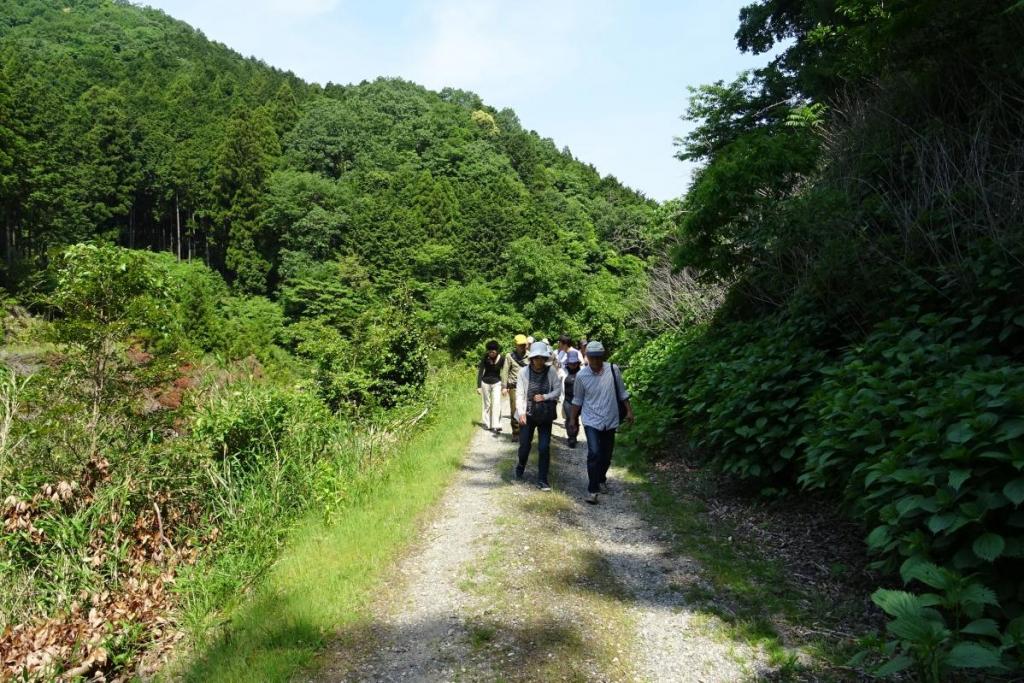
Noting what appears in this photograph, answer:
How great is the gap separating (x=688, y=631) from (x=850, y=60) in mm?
9836

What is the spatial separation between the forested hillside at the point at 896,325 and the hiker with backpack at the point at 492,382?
254cm

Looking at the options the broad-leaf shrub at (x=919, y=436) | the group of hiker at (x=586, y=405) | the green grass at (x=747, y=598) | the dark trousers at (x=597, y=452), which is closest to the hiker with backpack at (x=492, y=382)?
the group of hiker at (x=586, y=405)

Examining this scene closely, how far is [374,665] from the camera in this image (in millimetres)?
3830

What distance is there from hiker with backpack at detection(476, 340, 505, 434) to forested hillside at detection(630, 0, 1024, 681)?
254cm

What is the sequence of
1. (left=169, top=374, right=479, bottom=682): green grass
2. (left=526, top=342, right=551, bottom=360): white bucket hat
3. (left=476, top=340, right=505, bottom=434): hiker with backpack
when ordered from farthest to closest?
(left=476, top=340, right=505, bottom=434): hiker with backpack → (left=526, top=342, right=551, bottom=360): white bucket hat → (left=169, top=374, right=479, bottom=682): green grass

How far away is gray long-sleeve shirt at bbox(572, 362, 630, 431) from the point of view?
6.82m

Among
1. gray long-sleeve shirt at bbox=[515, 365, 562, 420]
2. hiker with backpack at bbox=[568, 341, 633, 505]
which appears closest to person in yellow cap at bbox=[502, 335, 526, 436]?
gray long-sleeve shirt at bbox=[515, 365, 562, 420]

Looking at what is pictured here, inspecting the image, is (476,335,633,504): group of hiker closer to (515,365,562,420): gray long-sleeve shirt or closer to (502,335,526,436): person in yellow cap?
(515,365,562,420): gray long-sleeve shirt

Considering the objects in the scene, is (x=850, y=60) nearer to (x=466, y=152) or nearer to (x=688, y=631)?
(x=688, y=631)

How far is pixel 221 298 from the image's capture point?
47.8 meters

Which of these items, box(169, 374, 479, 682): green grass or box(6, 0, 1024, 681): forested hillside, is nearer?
box(6, 0, 1024, 681): forested hillside

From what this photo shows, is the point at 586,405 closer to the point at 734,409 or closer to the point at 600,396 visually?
the point at 600,396

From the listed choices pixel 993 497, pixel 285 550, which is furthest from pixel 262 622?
pixel 993 497

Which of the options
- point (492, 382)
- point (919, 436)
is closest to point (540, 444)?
point (492, 382)
